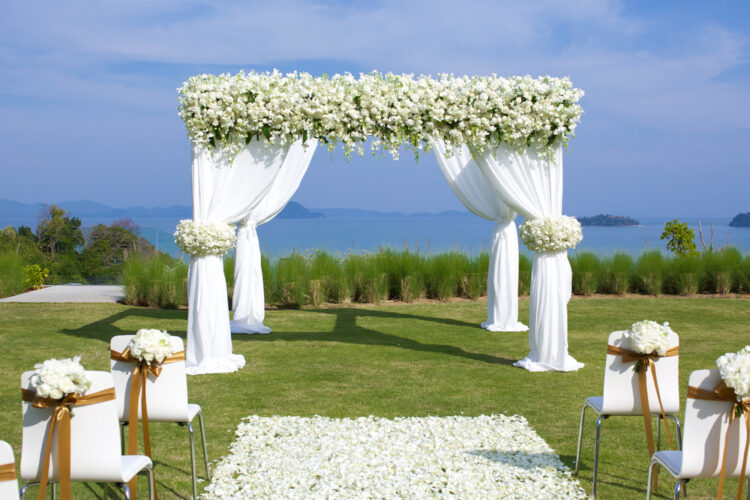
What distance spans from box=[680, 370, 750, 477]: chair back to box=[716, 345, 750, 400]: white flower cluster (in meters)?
0.07

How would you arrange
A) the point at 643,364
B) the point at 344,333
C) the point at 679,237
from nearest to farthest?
the point at 643,364 < the point at 344,333 < the point at 679,237

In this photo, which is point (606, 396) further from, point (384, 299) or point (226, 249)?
point (384, 299)

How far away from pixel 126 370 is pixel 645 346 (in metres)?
2.44

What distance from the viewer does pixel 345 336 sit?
25.2ft

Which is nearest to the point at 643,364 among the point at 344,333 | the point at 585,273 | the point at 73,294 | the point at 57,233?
the point at 344,333

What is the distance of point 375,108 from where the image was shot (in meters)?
5.56

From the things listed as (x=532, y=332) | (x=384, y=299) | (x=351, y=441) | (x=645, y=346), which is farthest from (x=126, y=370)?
(x=384, y=299)

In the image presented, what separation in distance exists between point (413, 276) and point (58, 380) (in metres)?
8.36

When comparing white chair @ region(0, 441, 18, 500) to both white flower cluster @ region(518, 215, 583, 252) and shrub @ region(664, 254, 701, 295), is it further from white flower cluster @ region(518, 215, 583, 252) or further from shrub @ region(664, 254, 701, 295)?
shrub @ region(664, 254, 701, 295)

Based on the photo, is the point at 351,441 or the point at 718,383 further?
the point at 351,441

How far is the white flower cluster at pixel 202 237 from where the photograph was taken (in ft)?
18.6

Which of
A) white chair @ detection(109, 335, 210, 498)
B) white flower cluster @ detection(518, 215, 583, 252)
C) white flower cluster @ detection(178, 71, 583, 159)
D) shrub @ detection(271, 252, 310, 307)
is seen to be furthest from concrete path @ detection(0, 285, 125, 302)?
white chair @ detection(109, 335, 210, 498)

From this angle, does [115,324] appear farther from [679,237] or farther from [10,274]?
[679,237]

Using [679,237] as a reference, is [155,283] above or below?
below
